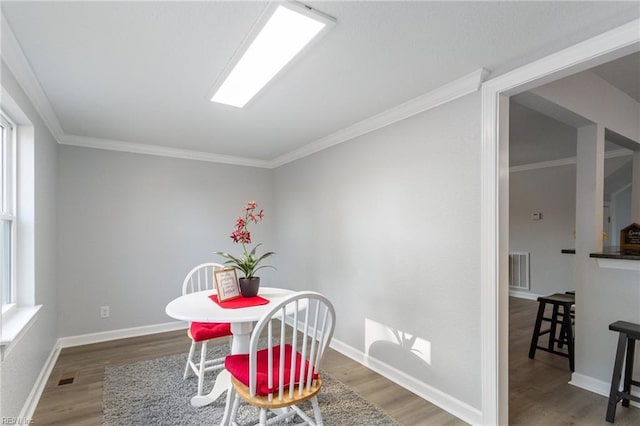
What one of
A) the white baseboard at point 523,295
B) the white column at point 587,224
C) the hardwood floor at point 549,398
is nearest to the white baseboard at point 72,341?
the hardwood floor at point 549,398

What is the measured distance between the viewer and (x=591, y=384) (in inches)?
104

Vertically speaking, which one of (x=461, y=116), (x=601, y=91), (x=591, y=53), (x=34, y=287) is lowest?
(x=34, y=287)

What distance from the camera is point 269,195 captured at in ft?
16.0

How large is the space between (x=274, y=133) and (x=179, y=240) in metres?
1.89

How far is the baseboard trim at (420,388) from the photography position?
2170 millimetres

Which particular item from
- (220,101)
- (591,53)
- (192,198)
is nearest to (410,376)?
(591,53)

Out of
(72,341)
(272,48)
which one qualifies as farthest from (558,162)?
(72,341)

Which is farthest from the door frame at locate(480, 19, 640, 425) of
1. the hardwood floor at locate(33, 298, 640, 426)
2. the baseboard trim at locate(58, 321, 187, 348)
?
the baseboard trim at locate(58, 321, 187, 348)

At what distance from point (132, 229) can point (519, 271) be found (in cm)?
634

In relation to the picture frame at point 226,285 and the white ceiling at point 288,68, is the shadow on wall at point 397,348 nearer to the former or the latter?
the picture frame at point 226,285

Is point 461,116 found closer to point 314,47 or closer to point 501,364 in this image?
point 314,47

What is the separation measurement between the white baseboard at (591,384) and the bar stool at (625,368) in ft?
0.44

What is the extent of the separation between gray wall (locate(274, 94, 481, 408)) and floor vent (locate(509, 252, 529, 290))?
4286 millimetres

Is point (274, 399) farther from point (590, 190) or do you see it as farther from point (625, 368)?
point (590, 190)
